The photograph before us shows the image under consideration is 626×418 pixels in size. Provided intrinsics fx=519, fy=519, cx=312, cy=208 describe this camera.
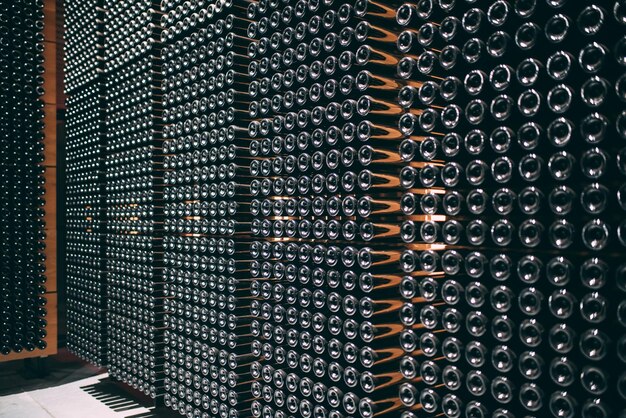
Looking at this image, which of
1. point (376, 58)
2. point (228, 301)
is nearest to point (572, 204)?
point (376, 58)

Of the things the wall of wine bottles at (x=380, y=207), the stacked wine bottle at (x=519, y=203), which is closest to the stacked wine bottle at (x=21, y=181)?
the wall of wine bottles at (x=380, y=207)

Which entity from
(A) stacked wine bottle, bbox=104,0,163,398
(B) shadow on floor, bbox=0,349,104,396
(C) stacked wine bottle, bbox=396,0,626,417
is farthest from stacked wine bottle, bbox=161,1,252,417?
(B) shadow on floor, bbox=0,349,104,396

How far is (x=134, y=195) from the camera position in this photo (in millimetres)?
5211

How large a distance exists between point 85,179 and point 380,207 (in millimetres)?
4783

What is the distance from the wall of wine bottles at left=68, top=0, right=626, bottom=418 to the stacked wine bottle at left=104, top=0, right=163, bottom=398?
3 centimetres

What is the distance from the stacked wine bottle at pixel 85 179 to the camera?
19.6ft

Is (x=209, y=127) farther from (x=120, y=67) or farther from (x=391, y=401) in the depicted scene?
(x=391, y=401)

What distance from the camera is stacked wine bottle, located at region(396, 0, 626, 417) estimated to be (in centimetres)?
175

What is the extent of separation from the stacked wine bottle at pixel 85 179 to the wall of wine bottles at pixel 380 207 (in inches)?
36.9

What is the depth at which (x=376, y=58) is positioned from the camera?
2.70 m

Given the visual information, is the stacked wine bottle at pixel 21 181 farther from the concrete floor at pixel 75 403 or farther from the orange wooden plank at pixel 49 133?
the concrete floor at pixel 75 403

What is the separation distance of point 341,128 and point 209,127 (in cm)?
156

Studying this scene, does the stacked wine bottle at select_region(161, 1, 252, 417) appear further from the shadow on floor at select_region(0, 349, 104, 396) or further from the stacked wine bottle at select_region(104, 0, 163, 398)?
the shadow on floor at select_region(0, 349, 104, 396)

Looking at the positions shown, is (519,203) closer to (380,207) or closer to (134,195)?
(380,207)
